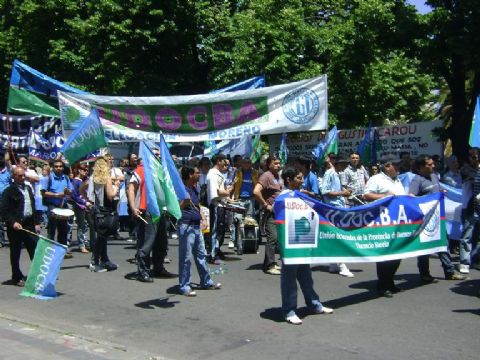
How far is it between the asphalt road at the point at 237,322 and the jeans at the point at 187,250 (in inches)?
9.6

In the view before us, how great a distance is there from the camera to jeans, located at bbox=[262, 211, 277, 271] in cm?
920

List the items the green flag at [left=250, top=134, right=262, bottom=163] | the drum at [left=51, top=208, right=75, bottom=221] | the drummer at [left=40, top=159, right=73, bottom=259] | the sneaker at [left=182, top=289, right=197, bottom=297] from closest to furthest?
1. the sneaker at [left=182, top=289, right=197, bottom=297]
2. the drum at [left=51, top=208, right=75, bottom=221]
3. the drummer at [left=40, top=159, right=73, bottom=259]
4. the green flag at [left=250, top=134, right=262, bottom=163]

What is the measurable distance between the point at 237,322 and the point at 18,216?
378 centimetres

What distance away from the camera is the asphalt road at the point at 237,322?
5770 mm

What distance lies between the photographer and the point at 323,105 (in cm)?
1084

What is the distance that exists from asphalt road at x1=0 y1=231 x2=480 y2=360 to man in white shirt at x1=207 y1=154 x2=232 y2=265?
4.50ft

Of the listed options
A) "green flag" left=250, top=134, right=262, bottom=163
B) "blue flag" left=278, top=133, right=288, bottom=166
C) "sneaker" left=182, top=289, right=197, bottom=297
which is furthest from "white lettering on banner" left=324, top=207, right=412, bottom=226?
"blue flag" left=278, top=133, right=288, bottom=166

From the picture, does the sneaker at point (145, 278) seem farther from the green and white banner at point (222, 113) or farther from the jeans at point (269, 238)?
the green and white banner at point (222, 113)

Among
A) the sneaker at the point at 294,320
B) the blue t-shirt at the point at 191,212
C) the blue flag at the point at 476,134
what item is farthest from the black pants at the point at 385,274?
the blue t-shirt at the point at 191,212

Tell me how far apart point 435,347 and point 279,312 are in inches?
75.6

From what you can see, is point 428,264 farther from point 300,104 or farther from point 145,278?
point 145,278

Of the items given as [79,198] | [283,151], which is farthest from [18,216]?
[283,151]

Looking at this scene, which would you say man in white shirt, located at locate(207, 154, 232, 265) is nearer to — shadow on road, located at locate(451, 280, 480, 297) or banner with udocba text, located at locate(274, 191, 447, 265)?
banner with udocba text, located at locate(274, 191, 447, 265)

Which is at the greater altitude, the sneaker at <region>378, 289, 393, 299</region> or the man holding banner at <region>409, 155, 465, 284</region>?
the man holding banner at <region>409, 155, 465, 284</region>
